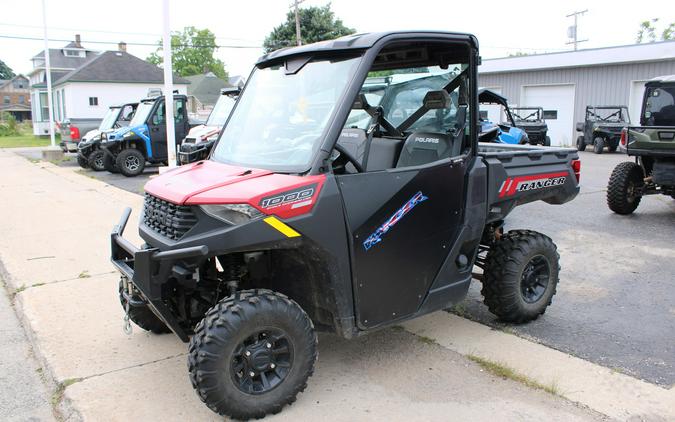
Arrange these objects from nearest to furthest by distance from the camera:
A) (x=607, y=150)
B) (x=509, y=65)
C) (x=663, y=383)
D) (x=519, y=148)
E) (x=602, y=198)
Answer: (x=663, y=383), (x=519, y=148), (x=602, y=198), (x=607, y=150), (x=509, y=65)

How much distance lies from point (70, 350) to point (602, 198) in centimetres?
988

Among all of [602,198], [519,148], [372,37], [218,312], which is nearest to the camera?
[218,312]

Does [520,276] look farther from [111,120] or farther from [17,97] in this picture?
[17,97]

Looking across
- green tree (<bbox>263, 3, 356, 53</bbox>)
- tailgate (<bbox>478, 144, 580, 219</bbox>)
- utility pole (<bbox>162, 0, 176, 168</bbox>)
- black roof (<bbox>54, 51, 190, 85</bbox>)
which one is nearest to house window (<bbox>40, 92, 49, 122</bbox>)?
black roof (<bbox>54, 51, 190, 85</bbox>)

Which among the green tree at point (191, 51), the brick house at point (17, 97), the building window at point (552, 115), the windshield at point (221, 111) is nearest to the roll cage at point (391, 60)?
the windshield at point (221, 111)

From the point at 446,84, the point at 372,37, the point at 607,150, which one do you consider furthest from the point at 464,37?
the point at 607,150

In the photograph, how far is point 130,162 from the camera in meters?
16.4

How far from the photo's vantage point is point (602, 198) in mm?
11242

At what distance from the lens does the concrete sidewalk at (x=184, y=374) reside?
3.50 m

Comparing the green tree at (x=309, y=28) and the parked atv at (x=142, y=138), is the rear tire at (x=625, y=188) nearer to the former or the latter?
the parked atv at (x=142, y=138)

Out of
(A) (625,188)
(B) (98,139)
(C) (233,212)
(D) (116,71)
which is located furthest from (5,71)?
(C) (233,212)

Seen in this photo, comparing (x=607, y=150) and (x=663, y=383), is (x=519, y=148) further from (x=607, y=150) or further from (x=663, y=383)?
(x=607, y=150)

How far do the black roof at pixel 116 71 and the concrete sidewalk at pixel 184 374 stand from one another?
31.9m

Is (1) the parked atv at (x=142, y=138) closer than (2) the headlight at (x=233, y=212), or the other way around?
(2) the headlight at (x=233, y=212)
